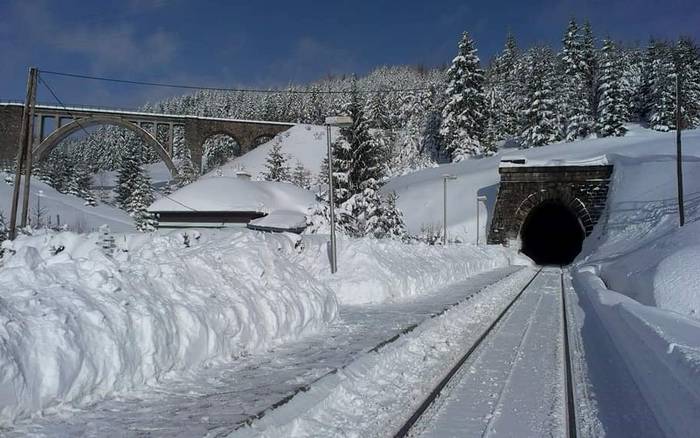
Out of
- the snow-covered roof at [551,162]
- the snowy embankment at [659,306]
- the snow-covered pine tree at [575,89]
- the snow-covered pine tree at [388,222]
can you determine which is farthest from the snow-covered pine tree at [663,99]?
the snow-covered pine tree at [388,222]

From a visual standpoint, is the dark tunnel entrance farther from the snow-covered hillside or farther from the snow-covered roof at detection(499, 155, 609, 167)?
the snow-covered hillside

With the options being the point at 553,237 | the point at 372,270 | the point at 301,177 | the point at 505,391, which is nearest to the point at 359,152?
the point at 372,270

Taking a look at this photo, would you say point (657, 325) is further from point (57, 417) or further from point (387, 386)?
point (57, 417)

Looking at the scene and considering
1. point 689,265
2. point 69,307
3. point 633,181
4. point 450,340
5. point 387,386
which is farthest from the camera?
point 633,181

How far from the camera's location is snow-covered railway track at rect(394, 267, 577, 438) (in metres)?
5.82

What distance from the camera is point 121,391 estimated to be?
19.2 ft

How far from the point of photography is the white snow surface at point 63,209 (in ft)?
167

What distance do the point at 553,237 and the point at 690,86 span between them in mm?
32465

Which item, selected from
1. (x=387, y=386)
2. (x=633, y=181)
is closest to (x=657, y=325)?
(x=387, y=386)

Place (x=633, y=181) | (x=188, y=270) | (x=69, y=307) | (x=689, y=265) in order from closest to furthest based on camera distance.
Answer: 1. (x=69, y=307)
2. (x=188, y=270)
3. (x=689, y=265)
4. (x=633, y=181)

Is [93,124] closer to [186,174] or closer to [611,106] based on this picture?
[186,174]

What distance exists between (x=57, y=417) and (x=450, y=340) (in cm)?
696

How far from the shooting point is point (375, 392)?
6.76 m

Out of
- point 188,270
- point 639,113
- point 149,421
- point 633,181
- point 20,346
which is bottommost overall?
point 149,421
